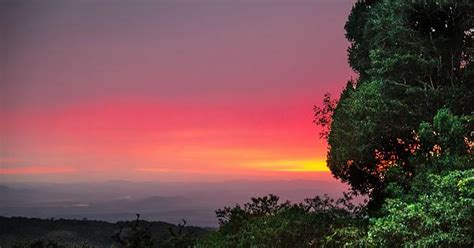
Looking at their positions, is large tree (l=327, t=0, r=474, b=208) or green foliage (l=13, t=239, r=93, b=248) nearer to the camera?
large tree (l=327, t=0, r=474, b=208)

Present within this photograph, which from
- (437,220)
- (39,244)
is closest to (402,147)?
(437,220)

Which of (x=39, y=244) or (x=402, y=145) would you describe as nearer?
(x=402, y=145)

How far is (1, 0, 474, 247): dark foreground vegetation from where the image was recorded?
16031mm

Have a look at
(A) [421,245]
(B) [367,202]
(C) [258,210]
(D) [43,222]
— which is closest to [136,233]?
(C) [258,210]

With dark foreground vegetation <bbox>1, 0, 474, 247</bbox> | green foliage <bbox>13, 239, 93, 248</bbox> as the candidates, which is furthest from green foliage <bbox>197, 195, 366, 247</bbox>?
green foliage <bbox>13, 239, 93, 248</bbox>

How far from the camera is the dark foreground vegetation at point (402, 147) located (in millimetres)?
16031

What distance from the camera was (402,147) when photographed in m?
22.9

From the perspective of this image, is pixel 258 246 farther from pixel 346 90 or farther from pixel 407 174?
pixel 346 90

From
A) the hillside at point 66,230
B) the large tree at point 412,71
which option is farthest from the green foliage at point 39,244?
the large tree at point 412,71

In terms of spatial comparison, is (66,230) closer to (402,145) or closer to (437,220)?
(402,145)

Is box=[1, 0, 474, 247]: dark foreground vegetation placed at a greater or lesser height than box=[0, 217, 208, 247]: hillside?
greater

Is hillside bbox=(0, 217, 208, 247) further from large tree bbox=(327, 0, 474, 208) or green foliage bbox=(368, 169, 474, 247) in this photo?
green foliage bbox=(368, 169, 474, 247)

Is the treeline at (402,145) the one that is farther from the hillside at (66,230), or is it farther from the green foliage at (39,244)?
the hillside at (66,230)

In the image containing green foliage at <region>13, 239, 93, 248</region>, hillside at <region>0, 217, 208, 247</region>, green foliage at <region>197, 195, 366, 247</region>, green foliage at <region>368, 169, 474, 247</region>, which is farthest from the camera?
hillside at <region>0, 217, 208, 247</region>
